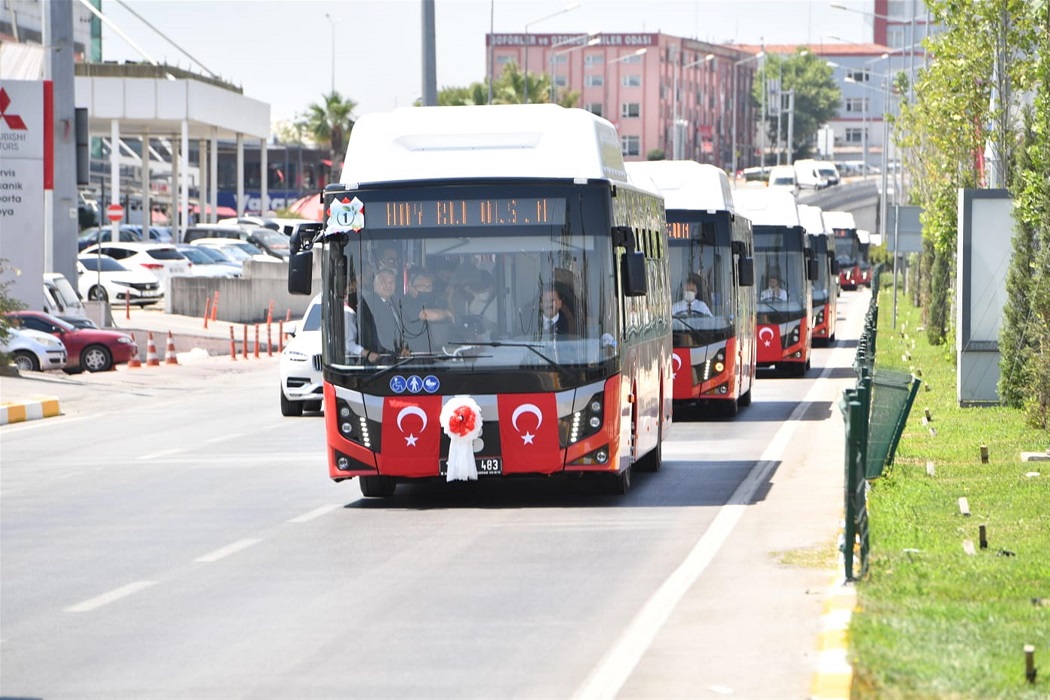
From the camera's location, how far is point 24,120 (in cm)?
3628

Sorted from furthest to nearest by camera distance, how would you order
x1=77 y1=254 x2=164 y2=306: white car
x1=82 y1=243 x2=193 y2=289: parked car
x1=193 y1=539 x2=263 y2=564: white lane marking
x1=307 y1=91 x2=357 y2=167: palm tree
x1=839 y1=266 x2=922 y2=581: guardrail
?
1. x1=307 y1=91 x2=357 y2=167: palm tree
2. x1=82 y1=243 x2=193 y2=289: parked car
3. x1=77 y1=254 x2=164 y2=306: white car
4. x1=193 y1=539 x2=263 y2=564: white lane marking
5. x1=839 y1=266 x2=922 y2=581: guardrail

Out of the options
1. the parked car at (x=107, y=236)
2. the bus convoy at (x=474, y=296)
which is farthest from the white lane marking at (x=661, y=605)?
the parked car at (x=107, y=236)

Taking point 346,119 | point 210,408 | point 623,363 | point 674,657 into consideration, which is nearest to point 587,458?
point 623,363

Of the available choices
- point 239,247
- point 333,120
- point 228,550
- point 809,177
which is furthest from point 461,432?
point 809,177

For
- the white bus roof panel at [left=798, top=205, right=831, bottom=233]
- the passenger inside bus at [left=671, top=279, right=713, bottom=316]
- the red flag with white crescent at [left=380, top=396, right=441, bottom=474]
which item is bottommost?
the red flag with white crescent at [left=380, top=396, right=441, bottom=474]

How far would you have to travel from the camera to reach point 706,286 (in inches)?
987

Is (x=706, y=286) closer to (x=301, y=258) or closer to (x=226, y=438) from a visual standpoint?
(x=226, y=438)

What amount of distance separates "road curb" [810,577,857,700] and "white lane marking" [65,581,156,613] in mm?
4030

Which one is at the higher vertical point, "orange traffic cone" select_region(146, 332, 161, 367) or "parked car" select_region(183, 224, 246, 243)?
"parked car" select_region(183, 224, 246, 243)

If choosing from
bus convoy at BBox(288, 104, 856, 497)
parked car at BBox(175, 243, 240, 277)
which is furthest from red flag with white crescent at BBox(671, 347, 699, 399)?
parked car at BBox(175, 243, 240, 277)

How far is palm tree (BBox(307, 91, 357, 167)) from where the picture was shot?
111750 mm

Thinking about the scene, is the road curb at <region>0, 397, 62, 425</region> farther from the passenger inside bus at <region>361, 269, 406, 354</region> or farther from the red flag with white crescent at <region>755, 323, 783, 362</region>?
the passenger inside bus at <region>361, 269, 406, 354</region>

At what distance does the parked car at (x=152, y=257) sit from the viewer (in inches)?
2248

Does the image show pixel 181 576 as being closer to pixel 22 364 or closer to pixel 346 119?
pixel 22 364
